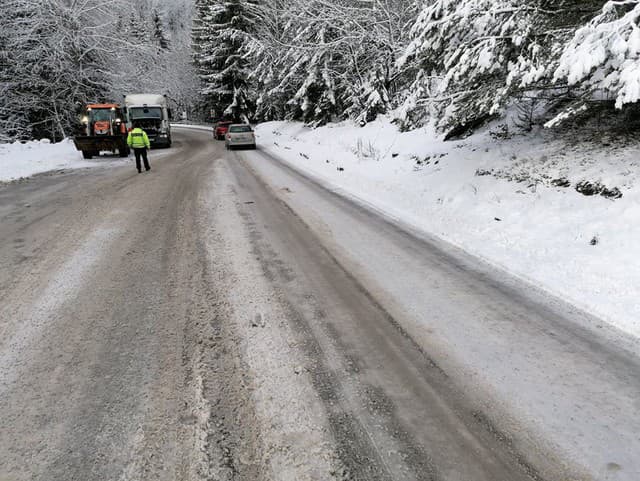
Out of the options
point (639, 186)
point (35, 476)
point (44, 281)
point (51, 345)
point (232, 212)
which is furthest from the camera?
point (232, 212)

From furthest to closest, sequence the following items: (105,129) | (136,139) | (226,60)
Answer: (226,60) → (105,129) → (136,139)

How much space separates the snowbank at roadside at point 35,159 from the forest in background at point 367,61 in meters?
5.20

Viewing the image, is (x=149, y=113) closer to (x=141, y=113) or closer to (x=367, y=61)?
(x=141, y=113)

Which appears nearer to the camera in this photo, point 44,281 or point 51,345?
point 51,345

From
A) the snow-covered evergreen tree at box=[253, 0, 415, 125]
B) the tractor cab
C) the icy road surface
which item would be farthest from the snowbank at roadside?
the snow-covered evergreen tree at box=[253, 0, 415, 125]

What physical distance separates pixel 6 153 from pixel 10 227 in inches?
551

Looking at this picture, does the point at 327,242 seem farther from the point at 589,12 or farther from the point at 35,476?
the point at 589,12

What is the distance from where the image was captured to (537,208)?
625cm

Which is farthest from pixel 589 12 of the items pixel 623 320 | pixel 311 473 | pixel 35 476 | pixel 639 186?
pixel 35 476

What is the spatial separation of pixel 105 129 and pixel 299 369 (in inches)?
806

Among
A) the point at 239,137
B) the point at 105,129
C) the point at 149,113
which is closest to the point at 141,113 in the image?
the point at 149,113

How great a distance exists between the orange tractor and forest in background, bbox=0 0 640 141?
764 cm

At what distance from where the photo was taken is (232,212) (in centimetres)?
776

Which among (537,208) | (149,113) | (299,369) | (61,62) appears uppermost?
(61,62)
